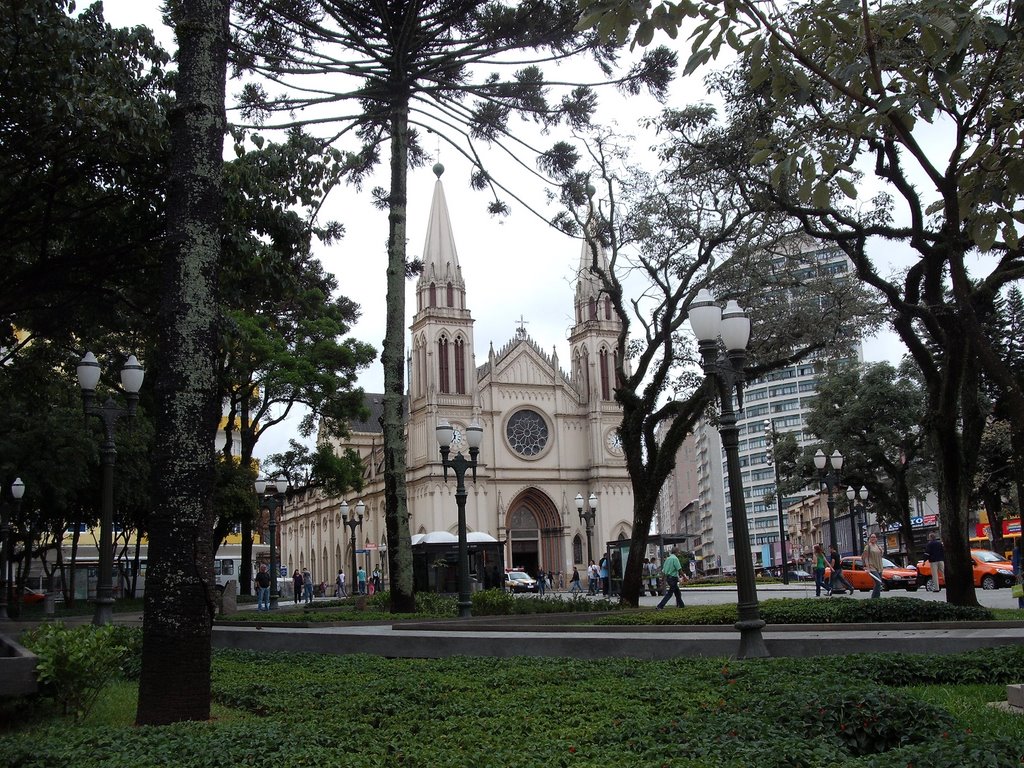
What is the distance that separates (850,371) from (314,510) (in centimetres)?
5002

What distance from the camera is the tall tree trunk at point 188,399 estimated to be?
6.70m

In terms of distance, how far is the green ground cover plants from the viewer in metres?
5.05

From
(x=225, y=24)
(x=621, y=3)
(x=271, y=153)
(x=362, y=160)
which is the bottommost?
(x=621, y=3)

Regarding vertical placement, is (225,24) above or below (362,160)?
below

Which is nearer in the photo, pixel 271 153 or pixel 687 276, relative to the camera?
pixel 271 153

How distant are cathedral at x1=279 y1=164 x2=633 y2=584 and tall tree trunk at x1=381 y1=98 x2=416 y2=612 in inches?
1537

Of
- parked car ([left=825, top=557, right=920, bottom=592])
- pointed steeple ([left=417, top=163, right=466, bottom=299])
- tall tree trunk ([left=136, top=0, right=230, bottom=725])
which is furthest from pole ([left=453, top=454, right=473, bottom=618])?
pointed steeple ([left=417, top=163, right=466, bottom=299])

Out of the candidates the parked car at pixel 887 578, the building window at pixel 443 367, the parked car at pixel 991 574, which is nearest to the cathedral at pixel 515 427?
the building window at pixel 443 367

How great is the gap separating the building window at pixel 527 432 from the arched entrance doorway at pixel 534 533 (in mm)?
2858

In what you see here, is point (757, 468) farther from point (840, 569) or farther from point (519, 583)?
point (840, 569)

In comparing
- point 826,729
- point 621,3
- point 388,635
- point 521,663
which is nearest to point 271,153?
point 388,635

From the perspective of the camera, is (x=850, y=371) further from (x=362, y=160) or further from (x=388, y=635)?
(x=388, y=635)

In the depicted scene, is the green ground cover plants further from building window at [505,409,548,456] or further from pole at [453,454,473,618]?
building window at [505,409,548,456]

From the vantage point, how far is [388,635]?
1198 cm
